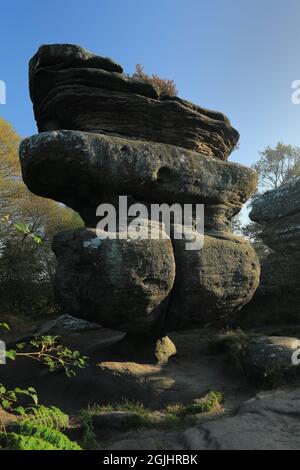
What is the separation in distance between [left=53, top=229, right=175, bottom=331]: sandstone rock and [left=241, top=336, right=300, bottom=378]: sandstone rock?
2.26m

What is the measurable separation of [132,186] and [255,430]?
5879 mm

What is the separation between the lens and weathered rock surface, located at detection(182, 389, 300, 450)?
573cm

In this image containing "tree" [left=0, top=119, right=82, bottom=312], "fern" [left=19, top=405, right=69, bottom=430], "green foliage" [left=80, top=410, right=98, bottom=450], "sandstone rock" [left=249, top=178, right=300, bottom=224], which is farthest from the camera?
"tree" [left=0, top=119, right=82, bottom=312]

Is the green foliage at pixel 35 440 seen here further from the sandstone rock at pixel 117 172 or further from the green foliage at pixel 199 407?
the sandstone rock at pixel 117 172

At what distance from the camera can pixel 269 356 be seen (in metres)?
9.23

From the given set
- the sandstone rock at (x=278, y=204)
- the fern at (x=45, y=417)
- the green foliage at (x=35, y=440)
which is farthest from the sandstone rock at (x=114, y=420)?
the sandstone rock at (x=278, y=204)

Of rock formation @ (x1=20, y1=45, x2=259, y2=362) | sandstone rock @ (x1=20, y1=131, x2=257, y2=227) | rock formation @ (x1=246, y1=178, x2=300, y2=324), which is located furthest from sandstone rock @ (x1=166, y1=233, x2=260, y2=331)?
rock formation @ (x1=246, y1=178, x2=300, y2=324)

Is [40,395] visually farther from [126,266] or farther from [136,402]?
[126,266]

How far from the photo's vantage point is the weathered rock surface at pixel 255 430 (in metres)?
5.73

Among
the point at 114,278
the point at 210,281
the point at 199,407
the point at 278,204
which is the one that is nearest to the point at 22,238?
the point at 278,204

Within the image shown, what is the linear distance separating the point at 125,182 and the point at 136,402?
4.78 metres

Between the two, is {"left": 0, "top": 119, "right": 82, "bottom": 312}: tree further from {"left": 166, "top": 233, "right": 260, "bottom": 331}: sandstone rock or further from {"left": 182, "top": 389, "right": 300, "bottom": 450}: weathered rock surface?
{"left": 182, "top": 389, "right": 300, "bottom": 450}: weathered rock surface

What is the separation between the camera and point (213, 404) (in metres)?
8.12

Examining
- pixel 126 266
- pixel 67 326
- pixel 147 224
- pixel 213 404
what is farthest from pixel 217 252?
pixel 67 326
